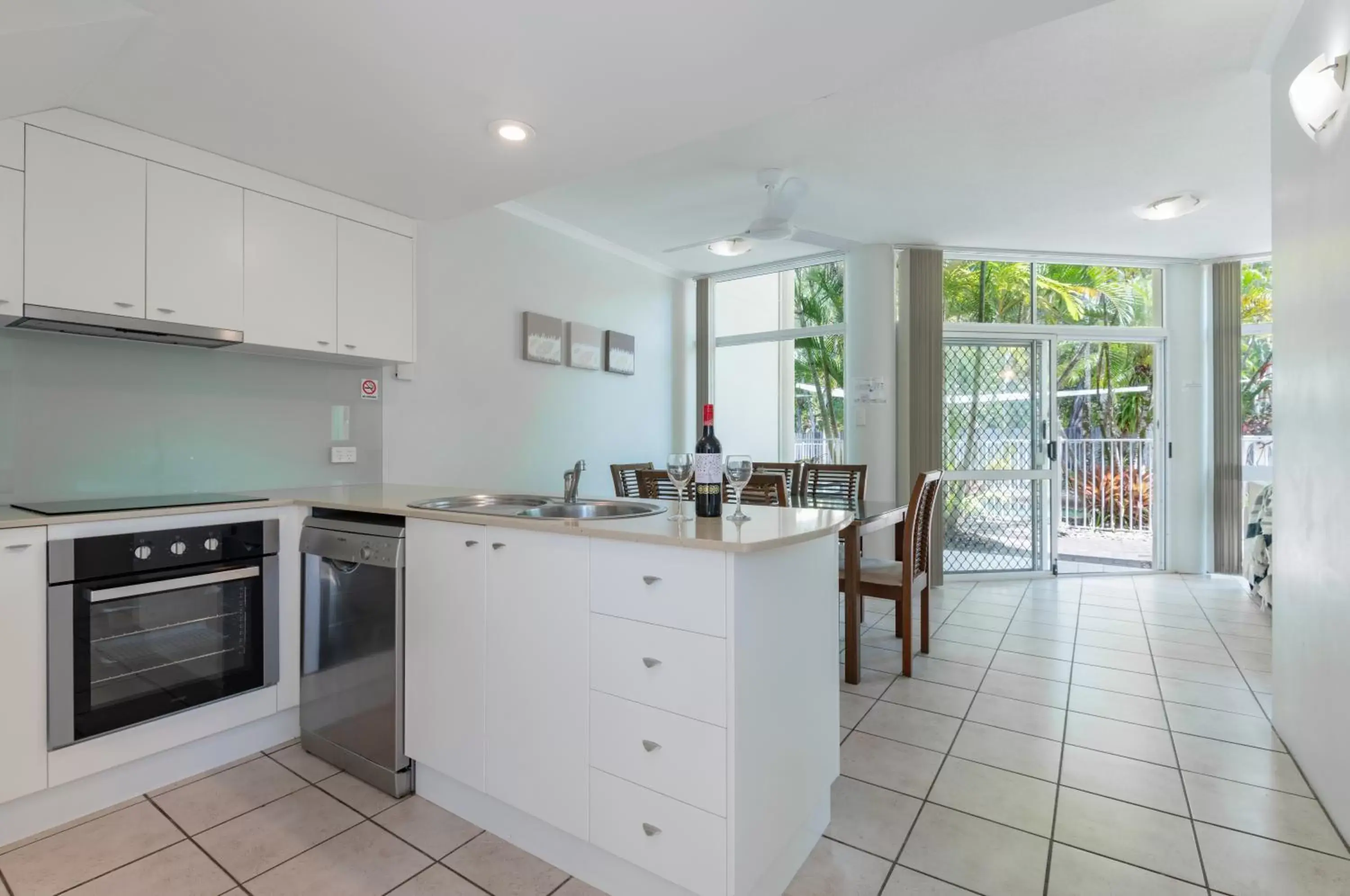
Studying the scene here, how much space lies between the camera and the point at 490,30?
1704mm

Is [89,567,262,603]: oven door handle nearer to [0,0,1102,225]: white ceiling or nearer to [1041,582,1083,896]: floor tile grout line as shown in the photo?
[0,0,1102,225]: white ceiling

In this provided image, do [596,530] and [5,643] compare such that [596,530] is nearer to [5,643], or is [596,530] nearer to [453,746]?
[453,746]

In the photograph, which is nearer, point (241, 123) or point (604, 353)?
point (241, 123)

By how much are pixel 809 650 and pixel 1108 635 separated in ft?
9.38

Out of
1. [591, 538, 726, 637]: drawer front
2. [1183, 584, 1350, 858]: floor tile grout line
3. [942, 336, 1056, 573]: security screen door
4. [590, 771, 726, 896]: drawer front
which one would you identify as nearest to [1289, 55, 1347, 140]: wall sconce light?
[1183, 584, 1350, 858]: floor tile grout line

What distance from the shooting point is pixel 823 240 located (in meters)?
4.55

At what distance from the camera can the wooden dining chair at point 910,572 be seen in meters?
2.89

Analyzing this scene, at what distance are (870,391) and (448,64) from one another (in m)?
3.62

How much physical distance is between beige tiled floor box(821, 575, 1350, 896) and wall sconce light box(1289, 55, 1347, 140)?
6.49 feet

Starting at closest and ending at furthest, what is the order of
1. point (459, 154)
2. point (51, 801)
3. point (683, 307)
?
point (51, 801) < point (459, 154) < point (683, 307)

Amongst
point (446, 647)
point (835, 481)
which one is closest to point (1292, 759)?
point (835, 481)

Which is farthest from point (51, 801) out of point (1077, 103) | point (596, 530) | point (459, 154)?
point (1077, 103)

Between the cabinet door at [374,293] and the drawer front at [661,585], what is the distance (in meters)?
1.89

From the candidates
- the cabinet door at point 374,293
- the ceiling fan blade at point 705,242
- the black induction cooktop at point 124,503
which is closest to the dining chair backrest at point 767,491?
the ceiling fan blade at point 705,242
